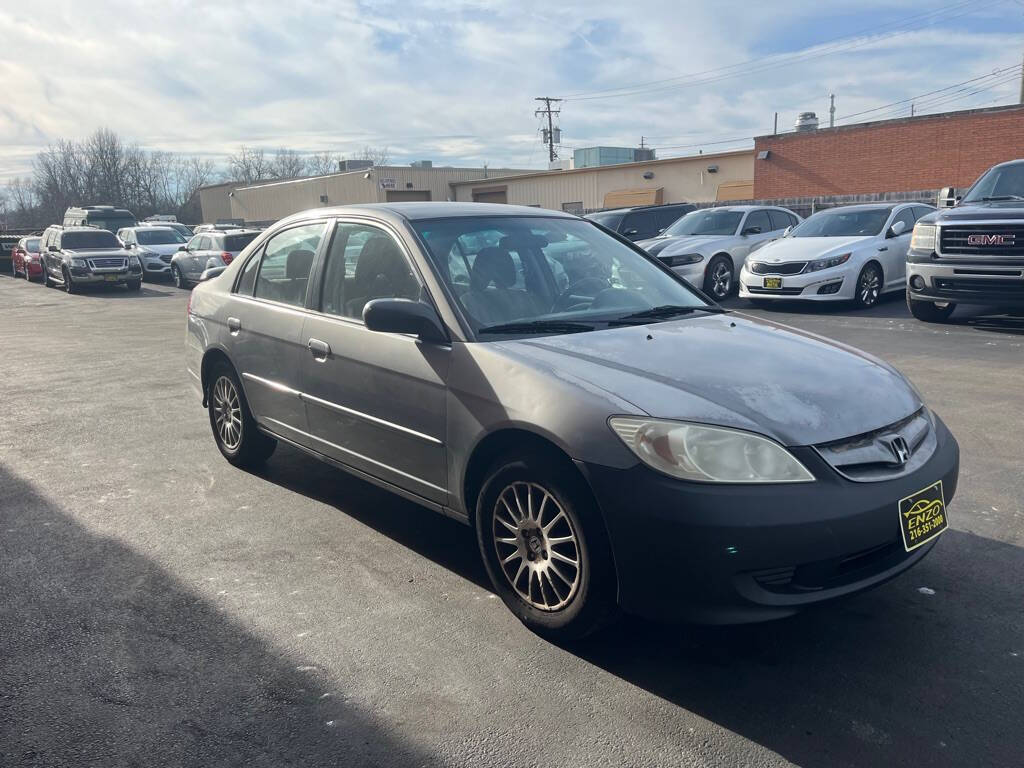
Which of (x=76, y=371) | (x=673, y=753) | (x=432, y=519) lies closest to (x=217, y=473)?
(x=432, y=519)

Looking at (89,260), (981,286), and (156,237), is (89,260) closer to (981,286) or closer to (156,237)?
(156,237)

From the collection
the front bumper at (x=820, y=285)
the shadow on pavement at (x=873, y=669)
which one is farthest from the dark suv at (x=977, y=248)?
the shadow on pavement at (x=873, y=669)

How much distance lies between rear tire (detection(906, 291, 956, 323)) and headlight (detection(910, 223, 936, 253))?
2.92ft

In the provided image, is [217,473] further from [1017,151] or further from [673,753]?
[1017,151]

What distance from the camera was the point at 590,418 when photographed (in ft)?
9.78

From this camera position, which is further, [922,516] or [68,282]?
[68,282]

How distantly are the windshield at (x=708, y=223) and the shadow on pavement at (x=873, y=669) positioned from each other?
11982 mm

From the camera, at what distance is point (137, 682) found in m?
3.07

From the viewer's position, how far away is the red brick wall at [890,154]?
1026 inches

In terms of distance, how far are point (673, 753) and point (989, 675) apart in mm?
1208

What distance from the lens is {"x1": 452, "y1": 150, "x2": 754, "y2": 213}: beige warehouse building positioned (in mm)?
32375

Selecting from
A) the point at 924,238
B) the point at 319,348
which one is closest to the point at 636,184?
the point at 924,238

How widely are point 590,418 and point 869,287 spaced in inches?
440

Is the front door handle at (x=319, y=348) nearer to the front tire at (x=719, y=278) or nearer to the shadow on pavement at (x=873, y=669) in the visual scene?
the shadow on pavement at (x=873, y=669)
